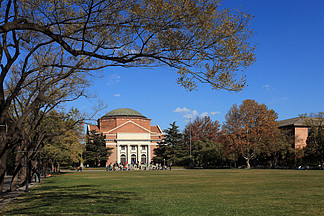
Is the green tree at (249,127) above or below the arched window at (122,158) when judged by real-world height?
above

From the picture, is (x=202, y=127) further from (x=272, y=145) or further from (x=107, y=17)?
(x=107, y=17)

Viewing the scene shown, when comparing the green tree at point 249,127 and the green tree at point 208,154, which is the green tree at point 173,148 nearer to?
the green tree at point 208,154

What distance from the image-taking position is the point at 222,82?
11570 mm

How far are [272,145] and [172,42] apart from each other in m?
64.2

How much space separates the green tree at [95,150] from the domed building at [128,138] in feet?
21.4

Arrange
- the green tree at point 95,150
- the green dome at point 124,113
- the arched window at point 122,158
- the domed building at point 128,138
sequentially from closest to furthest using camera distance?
the green tree at point 95,150, the domed building at point 128,138, the arched window at point 122,158, the green dome at point 124,113

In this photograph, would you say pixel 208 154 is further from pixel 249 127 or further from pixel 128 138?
pixel 128 138

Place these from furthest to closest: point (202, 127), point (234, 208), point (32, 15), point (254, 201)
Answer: point (202, 127) < point (254, 201) < point (234, 208) < point (32, 15)

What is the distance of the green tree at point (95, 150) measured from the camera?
9981cm

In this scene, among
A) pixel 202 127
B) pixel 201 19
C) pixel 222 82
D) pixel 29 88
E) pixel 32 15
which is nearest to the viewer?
pixel 201 19

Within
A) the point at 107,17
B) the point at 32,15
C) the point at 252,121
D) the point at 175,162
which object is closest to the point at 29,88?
the point at 32,15

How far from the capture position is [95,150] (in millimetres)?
102312

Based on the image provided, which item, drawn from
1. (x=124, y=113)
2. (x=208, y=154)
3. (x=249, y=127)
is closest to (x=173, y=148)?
(x=208, y=154)

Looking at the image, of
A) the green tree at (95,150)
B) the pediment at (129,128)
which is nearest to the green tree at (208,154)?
the pediment at (129,128)
